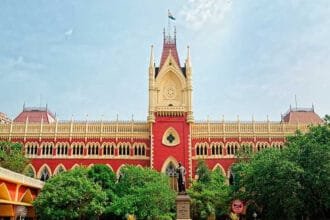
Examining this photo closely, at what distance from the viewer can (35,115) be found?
70.0 metres

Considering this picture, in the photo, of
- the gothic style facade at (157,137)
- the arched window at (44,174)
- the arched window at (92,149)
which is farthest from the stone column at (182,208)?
the arched window at (44,174)

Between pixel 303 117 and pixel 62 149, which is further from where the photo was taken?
pixel 303 117

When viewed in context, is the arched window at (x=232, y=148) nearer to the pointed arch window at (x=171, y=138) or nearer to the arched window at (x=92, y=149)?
the pointed arch window at (x=171, y=138)

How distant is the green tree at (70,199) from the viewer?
Answer: 46.8m

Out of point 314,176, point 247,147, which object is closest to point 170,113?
point 247,147

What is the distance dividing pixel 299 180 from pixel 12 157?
38.7 meters

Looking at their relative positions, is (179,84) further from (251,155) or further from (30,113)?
(30,113)

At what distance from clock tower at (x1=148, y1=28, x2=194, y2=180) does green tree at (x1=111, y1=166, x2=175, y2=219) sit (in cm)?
931

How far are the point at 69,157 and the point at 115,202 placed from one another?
1555 centimetres

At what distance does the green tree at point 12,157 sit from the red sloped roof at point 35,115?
7931mm

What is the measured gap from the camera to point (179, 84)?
213ft

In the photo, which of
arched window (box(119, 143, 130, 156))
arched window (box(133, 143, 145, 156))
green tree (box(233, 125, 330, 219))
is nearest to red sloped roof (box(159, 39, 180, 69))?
arched window (box(133, 143, 145, 156))

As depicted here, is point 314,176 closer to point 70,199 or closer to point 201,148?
point 70,199

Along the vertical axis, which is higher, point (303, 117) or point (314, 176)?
point (303, 117)
